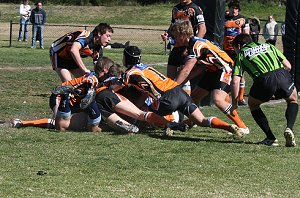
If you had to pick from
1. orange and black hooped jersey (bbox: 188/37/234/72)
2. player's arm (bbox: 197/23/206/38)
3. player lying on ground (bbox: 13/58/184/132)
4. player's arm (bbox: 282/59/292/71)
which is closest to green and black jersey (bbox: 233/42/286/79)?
player's arm (bbox: 282/59/292/71)

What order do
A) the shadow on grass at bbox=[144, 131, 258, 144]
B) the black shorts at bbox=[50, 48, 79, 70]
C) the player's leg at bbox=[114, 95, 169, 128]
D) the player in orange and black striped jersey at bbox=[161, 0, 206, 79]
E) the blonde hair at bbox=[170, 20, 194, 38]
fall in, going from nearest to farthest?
the shadow on grass at bbox=[144, 131, 258, 144]
the player's leg at bbox=[114, 95, 169, 128]
the blonde hair at bbox=[170, 20, 194, 38]
the player in orange and black striped jersey at bbox=[161, 0, 206, 79]
the black shorts at bbox=[50, 48, 79, 70]

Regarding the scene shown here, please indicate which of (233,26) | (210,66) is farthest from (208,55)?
(233,26)

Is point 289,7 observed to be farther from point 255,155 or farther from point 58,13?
point 58,13

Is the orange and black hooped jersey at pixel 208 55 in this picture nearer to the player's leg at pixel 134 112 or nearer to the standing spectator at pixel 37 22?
the player's leg at pixel 134 112

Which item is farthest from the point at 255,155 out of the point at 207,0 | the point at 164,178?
the point at 207,0

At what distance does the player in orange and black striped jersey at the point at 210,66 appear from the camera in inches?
412

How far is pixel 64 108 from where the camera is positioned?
10.2 meters

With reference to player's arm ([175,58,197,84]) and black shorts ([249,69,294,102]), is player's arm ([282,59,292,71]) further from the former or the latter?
player's arm ([175,58,197,84])

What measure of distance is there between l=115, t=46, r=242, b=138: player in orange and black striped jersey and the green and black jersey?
0.80 metres

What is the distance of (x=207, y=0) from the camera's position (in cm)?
1408

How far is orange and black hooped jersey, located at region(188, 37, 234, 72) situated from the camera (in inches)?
411

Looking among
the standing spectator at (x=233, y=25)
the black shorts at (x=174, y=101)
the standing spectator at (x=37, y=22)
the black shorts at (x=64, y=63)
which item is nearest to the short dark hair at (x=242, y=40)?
the black shorts at (x=174, y=101)

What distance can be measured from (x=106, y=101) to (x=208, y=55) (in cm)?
156

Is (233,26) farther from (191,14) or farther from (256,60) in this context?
(256,60)
